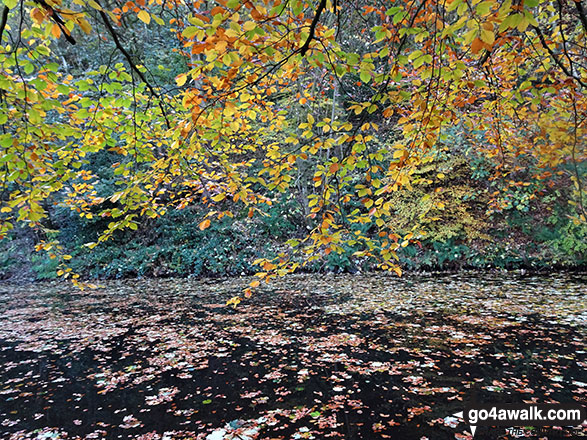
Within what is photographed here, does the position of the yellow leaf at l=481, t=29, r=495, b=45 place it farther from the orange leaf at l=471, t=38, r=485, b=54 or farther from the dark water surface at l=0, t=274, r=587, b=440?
the dark water surface at l=0, t=274, r=587, b=440

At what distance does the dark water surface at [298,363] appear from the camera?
8.67 feet

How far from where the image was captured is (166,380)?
3428 millimetres

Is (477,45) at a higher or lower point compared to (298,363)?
higher

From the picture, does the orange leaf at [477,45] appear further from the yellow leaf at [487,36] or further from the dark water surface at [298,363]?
the dark water surface at [298,363]

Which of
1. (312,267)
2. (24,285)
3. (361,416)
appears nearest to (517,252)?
(312,267)

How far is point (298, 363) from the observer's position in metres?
3.63

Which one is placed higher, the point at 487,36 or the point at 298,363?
the point at 487,36

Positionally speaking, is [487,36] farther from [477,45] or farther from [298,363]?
[298,363]

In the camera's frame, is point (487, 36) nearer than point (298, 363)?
Yes

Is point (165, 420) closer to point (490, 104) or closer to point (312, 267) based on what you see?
point (490, 104)

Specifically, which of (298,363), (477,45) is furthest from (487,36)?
(298,363)

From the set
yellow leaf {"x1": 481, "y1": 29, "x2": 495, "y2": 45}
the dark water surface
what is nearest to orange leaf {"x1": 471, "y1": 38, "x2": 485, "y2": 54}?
yellow leaf {"x1": 481, "y1": 29, "x2": 495, "y2": 45}

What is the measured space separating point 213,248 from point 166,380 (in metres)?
6.93

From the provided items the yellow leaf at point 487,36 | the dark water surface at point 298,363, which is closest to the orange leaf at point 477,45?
the yellow leaf at point 487,36
